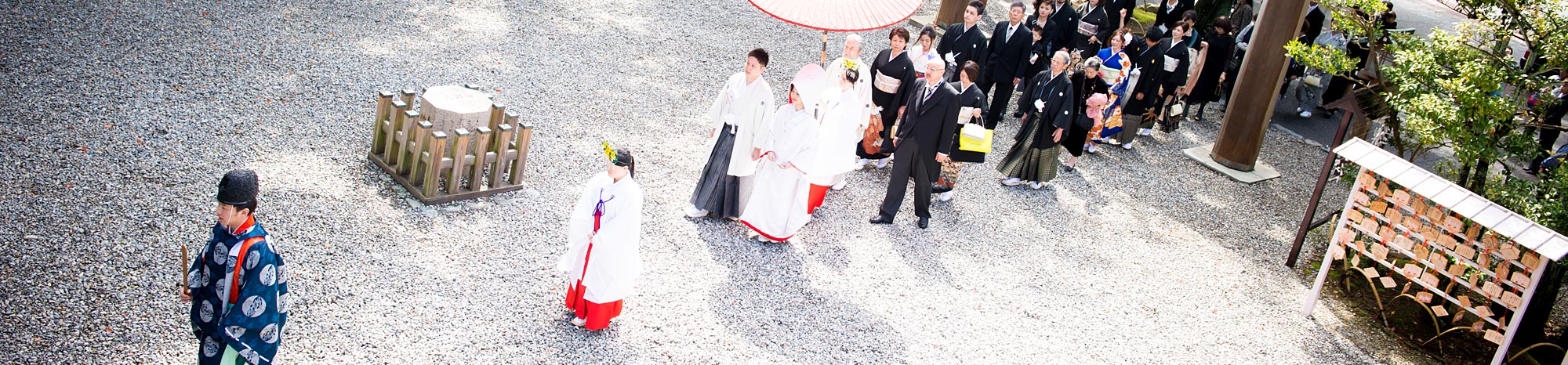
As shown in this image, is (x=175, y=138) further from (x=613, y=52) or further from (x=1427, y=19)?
(x=1427, y=19)

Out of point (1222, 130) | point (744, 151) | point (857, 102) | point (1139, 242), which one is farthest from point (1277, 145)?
point (744, 151)

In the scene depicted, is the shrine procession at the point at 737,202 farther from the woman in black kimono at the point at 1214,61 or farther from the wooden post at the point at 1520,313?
the woman in black kimono at the point at 1214,61

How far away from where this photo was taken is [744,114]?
7348 mm

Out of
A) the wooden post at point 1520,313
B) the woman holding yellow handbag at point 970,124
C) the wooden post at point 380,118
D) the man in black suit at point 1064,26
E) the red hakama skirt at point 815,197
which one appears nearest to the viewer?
the wooden post at point 1520,313

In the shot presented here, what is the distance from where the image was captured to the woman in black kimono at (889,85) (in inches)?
355

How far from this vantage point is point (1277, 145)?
469 inches

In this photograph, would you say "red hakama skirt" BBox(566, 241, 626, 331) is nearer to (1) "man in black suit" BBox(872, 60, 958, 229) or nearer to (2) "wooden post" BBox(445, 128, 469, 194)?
(2) "wooden post" BBox(445, 128, 469, 194)

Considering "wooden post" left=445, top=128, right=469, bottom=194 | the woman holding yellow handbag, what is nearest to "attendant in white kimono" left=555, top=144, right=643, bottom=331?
"wooden post" left=445, top=128, right=469, bottom=194

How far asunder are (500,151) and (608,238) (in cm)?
210

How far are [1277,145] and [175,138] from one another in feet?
34.8

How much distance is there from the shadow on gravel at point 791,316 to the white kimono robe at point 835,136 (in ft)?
2.35

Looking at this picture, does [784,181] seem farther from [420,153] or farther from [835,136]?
[420,153]

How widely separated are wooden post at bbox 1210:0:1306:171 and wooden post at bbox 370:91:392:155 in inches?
307

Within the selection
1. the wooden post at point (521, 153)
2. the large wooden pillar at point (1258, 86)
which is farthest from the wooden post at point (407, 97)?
the large wooden pillar at point (1258, 86)
